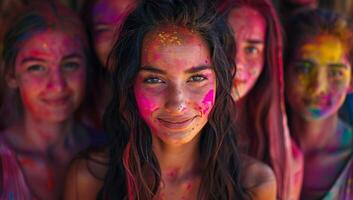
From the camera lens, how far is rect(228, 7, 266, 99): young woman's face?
1.90m

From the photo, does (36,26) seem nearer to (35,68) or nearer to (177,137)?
(35,68)

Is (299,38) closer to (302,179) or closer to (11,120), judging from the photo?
(302,179)

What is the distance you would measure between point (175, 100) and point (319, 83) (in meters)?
0.74

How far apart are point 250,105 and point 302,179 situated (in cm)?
36

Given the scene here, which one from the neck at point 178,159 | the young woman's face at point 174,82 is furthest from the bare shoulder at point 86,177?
the young woman's face at point 174,82

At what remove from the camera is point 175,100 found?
4.90 feet

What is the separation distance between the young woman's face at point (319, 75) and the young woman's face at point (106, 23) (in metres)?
0.63

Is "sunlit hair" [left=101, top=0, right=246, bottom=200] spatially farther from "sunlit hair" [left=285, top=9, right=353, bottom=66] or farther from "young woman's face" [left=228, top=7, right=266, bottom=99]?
"sunlit hair" [left=285, top=9, right=353, bottom=66]

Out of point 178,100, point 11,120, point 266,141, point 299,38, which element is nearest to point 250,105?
point 266,141

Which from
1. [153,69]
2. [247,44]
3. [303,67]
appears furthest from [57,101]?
[303,67]

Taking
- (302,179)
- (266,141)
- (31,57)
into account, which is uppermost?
(31,57)

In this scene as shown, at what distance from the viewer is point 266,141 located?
2049 mm

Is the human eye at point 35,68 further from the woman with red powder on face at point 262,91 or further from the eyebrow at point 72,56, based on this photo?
the woman with red powder on face at point 262,91

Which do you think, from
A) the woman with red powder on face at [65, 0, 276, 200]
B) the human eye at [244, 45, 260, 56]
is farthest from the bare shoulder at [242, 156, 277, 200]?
the human eye at [244, 45, 260, 56]
